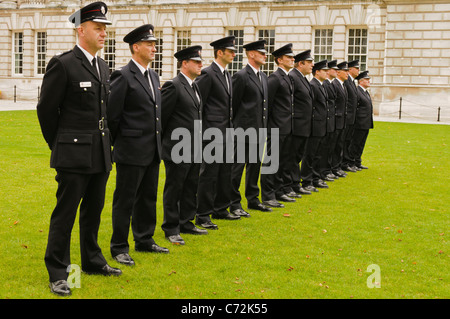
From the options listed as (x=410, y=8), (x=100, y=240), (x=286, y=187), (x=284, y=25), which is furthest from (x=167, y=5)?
(x=100, y=240)

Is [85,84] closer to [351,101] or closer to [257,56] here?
[257,56]

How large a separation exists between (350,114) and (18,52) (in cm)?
A: 3151

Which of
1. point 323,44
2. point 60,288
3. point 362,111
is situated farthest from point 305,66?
point 323,44

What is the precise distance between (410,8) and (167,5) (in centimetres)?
1401

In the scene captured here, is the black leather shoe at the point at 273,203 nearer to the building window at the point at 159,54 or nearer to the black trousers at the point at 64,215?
the black trousers at the point at 64,215

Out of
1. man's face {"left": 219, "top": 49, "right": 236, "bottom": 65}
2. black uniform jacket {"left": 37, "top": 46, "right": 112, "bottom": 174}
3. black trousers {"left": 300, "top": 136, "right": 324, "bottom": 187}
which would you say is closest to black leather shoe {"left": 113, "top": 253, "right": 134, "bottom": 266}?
black uniform jacket {"left": 37, "top": 46, "right": 112, "bottom": 174}

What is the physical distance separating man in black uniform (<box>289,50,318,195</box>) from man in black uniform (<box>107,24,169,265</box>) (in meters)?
4.54

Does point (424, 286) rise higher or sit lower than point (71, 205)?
lower

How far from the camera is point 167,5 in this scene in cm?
3472

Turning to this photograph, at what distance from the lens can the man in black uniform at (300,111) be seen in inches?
415

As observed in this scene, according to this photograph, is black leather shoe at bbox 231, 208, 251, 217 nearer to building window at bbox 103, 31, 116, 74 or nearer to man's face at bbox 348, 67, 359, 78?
man's face at bbox 348, 67, 359, 78

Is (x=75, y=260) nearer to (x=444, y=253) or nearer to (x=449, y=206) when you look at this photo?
(x=444, y=253)

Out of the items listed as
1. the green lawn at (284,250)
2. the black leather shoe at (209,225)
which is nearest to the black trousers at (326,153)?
the green lawn at (284,250)

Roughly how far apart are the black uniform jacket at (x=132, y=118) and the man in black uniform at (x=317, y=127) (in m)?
5.43
